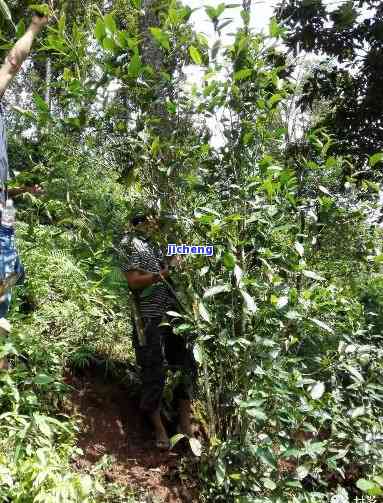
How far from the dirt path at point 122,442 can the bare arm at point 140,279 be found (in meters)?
0.76

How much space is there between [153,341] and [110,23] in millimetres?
1589

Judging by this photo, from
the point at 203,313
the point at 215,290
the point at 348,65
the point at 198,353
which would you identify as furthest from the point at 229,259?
the point at 348,65

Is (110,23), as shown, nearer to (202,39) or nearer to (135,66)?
(135,66)

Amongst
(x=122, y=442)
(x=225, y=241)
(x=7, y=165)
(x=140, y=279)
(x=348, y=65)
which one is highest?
(x=348, y=65)

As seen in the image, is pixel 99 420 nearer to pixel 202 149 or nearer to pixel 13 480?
pixel 13 480

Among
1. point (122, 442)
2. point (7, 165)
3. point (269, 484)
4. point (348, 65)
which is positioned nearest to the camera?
point (269, 484)

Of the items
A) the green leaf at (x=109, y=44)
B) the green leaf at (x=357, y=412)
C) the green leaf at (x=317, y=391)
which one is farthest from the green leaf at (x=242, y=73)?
the green leaf at (x=357, y=412)

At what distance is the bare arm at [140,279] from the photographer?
2.41m

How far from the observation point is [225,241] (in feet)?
6.90

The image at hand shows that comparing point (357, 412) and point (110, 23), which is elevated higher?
point (110, 23)

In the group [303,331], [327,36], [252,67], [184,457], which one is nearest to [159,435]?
[184,457]

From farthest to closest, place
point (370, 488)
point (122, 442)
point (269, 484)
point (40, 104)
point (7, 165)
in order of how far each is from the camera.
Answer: point (122, 442)
point (7, 165)
point (40, 104)
point (269, 484)
point (370, 488)

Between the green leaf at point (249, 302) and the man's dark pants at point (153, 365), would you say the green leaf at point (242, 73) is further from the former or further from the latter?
the man's dark pants at point (153, 365)

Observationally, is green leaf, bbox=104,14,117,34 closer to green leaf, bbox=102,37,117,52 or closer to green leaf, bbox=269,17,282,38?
green leaf, bbox=102,37,117,52
